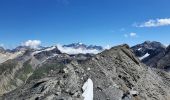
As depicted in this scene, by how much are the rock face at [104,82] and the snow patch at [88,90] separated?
869mm

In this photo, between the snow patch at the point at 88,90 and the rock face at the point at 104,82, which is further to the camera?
the rock face at the point at 104,82

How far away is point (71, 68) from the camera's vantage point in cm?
9138

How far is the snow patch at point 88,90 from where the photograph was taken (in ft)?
257

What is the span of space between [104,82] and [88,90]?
24.9 ft

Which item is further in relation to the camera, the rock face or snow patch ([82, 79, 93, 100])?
the rock face

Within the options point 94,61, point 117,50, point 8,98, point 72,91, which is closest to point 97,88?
point 72,91

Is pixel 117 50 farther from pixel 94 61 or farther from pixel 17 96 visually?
pixel 17 96

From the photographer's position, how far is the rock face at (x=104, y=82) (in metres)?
79.9

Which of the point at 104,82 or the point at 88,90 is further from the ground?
the point at 104,82

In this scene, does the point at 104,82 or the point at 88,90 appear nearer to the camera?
the point at 88,90

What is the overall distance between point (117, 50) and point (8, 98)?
38.6 m

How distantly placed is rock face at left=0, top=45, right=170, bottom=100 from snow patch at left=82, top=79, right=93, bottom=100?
87cm

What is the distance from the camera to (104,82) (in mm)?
86750

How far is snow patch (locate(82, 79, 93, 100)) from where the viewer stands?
7844 centimetres
